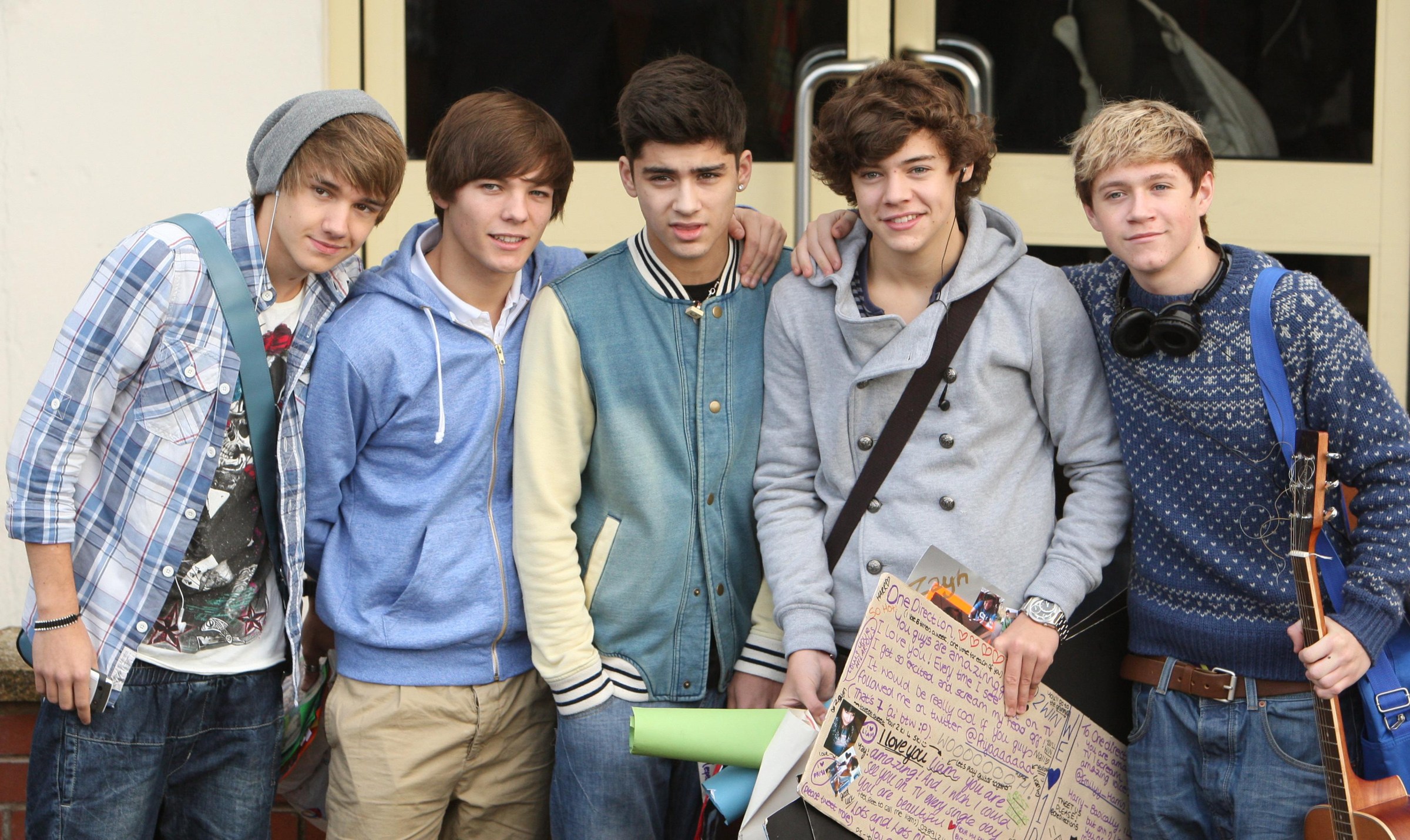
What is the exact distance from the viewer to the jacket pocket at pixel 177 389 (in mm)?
1957

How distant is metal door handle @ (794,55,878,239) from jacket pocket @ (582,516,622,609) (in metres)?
1.03

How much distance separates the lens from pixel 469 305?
7.32ft

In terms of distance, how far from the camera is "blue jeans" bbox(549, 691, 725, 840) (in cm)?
218

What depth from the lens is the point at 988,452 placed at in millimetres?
2094

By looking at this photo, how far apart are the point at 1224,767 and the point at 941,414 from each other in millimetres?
753

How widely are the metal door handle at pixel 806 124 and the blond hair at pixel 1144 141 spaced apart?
3.25 ft

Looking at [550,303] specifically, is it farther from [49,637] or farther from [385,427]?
[49,637]

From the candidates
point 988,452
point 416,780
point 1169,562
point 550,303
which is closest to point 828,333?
point 988,452

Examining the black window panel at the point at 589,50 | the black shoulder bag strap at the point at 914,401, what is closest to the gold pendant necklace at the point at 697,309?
the black shoulder bag strap at the point at 914,401

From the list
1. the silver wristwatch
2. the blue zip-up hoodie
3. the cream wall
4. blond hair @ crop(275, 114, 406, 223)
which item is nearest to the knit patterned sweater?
the silver wristwatch

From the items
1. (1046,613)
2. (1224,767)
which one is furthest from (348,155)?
(1224,767)

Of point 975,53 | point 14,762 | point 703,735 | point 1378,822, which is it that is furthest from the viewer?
point 975,53

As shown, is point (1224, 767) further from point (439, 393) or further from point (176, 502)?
point (176, 502)

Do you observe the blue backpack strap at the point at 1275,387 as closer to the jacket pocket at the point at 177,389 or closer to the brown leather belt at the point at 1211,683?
the brown leather belt at the point at 1211,683
